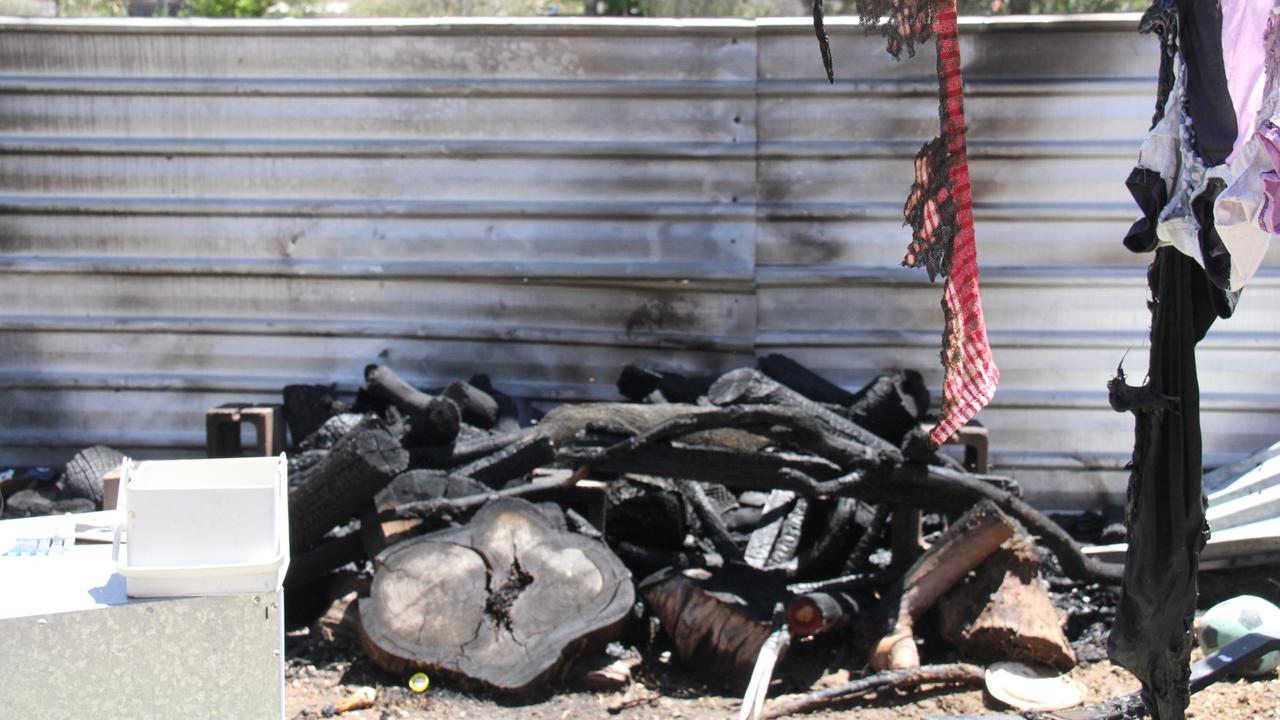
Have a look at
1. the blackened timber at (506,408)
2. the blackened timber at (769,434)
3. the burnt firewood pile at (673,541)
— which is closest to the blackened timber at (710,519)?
the burnt firewood pile at (673,541)

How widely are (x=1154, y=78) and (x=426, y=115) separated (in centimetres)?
395

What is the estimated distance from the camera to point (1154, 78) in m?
6.78

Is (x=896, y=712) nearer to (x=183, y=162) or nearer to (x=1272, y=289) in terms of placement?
(x=1272, y=289)

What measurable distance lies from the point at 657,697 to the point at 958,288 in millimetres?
2627

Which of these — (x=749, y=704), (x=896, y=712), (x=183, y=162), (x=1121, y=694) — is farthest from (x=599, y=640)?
(x=183, y=162)

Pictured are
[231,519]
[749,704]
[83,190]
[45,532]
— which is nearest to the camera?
[231,519]

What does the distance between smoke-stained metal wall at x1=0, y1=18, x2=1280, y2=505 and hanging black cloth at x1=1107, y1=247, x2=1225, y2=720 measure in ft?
10.3

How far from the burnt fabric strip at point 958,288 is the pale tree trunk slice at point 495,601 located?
7.63 ft

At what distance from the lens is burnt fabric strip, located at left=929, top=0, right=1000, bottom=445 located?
329 centimetres

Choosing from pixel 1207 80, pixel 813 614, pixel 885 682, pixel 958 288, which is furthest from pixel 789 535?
pixel 1207 80

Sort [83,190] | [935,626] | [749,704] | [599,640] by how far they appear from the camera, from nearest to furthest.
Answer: [749,704]
[599,640]
[935,626]
[83,190]

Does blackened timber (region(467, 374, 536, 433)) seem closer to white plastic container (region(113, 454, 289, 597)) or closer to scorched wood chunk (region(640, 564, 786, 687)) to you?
scorched wood chunk (region(640, 564, 786, 687))

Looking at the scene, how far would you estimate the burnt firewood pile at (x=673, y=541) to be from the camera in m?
5.27

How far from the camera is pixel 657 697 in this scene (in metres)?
5.29
